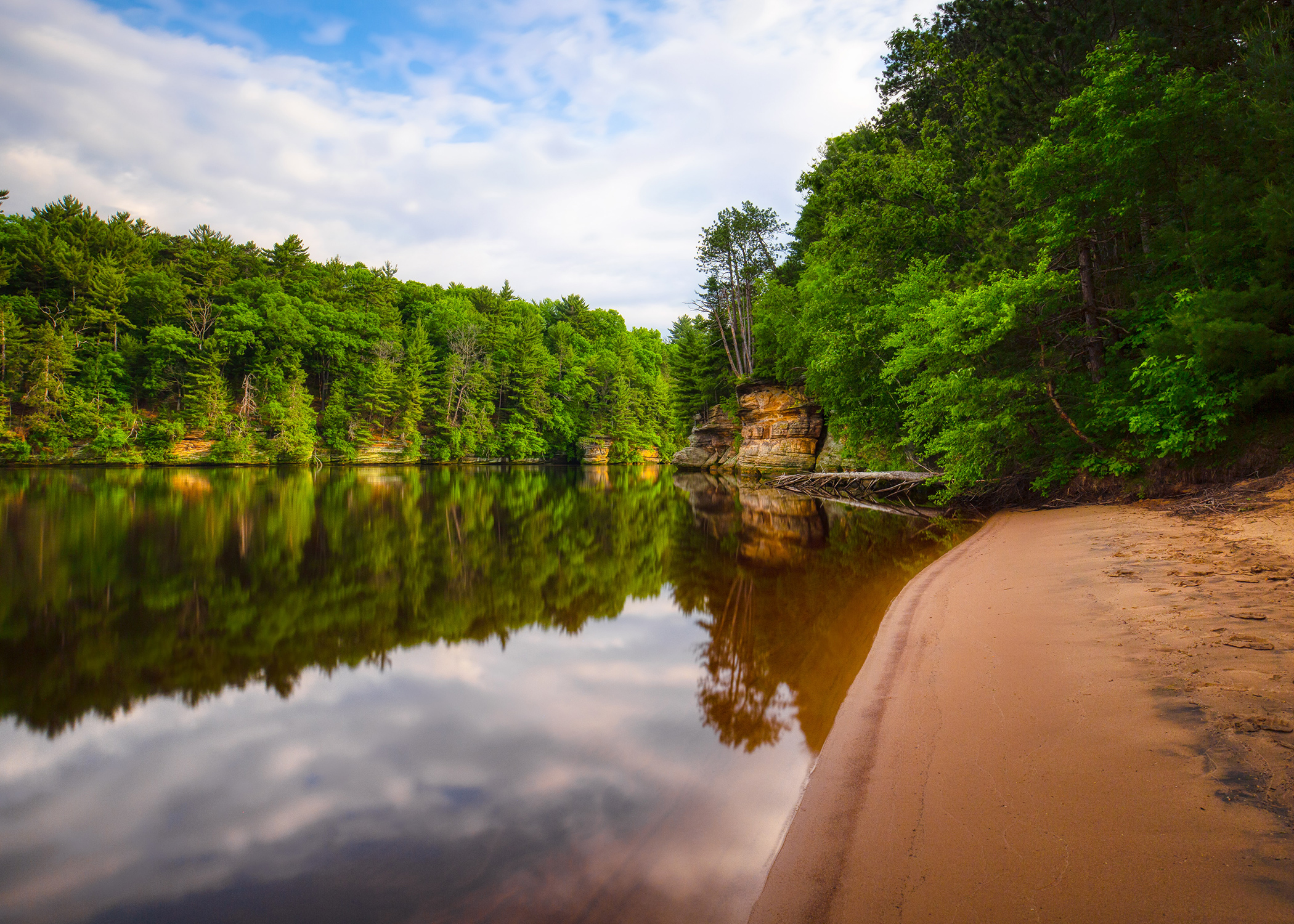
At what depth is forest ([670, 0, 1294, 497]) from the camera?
958 cm

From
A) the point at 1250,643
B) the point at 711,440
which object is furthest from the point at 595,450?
the point at 1250,643

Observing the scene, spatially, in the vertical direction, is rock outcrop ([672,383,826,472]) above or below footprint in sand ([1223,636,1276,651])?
→ above

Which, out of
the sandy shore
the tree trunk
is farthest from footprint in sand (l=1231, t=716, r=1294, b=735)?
the tree trunk

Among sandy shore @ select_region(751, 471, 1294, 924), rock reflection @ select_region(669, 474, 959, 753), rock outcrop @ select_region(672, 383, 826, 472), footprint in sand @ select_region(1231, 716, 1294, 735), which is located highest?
rock outcrop @ select_region(672, 383, 826, 472)

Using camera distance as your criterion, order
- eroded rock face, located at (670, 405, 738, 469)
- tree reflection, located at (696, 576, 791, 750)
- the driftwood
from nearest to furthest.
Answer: tree reflection, located at (696, 576, 791, 750) < the driftwood < eroded rock face, located at (670, 405, 738, 469)

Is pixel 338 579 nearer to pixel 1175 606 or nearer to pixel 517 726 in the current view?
pixel 517 726

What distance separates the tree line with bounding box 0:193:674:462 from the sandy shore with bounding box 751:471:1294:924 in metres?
47.8

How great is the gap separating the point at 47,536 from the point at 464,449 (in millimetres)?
43221

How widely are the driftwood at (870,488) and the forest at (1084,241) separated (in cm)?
94

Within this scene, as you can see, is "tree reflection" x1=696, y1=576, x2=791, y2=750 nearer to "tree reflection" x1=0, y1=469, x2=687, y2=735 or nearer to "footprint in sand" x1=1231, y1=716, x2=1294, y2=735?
"tree reflection" x1=0, y1=469, x2=687, y2=735

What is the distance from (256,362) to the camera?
44438 mm

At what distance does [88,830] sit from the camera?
327cm

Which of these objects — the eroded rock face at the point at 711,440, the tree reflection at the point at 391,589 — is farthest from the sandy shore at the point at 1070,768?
the eroded rock face at the point at 711,440

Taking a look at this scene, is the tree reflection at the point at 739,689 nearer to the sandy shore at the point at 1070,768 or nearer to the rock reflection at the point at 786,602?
the rock reflection at the point at 786,602
